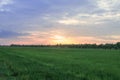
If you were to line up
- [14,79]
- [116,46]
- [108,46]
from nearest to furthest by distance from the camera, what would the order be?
[14,79]
[116,46]
[108,46]

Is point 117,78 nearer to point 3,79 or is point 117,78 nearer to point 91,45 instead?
point 3,79

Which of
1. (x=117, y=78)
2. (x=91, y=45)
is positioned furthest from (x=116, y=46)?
(x=117, y=78)

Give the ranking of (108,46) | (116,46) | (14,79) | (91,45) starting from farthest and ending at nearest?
(91,45)
(108,46)
(116,46)
(14,79)

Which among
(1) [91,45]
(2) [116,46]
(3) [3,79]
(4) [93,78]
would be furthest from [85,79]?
(1) [91,45]

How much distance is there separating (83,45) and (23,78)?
17075 centimetres

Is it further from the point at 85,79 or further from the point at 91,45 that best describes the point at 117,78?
the point at 91,45

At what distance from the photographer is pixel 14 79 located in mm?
18812

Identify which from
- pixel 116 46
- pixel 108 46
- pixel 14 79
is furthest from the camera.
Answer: pixel 108 46

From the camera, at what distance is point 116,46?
480 ft

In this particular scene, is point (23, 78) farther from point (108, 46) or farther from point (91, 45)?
point (91, 45)

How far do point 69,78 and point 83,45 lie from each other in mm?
→ 170168

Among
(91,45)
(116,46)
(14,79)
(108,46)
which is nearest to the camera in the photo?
(14,79)

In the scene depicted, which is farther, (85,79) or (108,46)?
(108,46)

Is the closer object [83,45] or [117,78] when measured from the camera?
[117,78]
